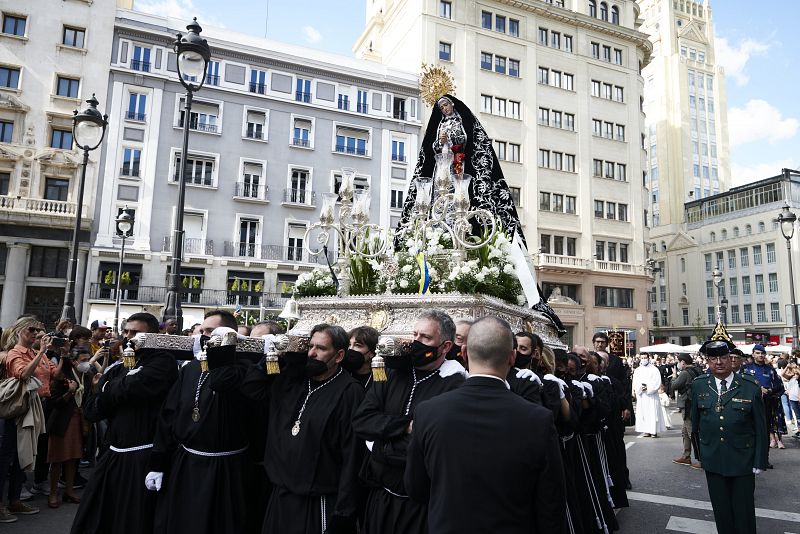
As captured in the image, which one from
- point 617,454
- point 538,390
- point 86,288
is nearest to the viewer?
point 538,390

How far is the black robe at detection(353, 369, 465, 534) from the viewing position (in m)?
3.36

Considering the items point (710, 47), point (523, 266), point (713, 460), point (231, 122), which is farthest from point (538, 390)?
point (710, 47)

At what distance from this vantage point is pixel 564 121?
39.6 meters

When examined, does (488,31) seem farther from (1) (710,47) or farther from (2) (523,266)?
(1) (710,47)

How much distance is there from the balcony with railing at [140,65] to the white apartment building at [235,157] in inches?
2.1

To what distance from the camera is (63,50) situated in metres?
29.8

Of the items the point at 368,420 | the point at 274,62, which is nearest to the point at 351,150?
the point at 274,62

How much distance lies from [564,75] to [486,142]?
107ft

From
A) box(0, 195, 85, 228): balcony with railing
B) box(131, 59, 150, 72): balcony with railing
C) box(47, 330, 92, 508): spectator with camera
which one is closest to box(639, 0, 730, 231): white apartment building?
box(131, 59, 150, 72): balcony with railing

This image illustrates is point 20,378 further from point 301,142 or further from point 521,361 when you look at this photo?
point 301,142

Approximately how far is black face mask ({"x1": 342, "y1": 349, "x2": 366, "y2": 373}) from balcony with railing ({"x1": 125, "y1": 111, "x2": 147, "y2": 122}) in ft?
99.5

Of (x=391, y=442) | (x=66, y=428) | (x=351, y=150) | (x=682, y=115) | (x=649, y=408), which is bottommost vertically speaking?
(x=649, y=408)

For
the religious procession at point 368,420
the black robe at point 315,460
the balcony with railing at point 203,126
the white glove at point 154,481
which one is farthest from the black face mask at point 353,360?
the balcony with railing at point 203,126

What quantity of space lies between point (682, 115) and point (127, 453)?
77347 millimetres
